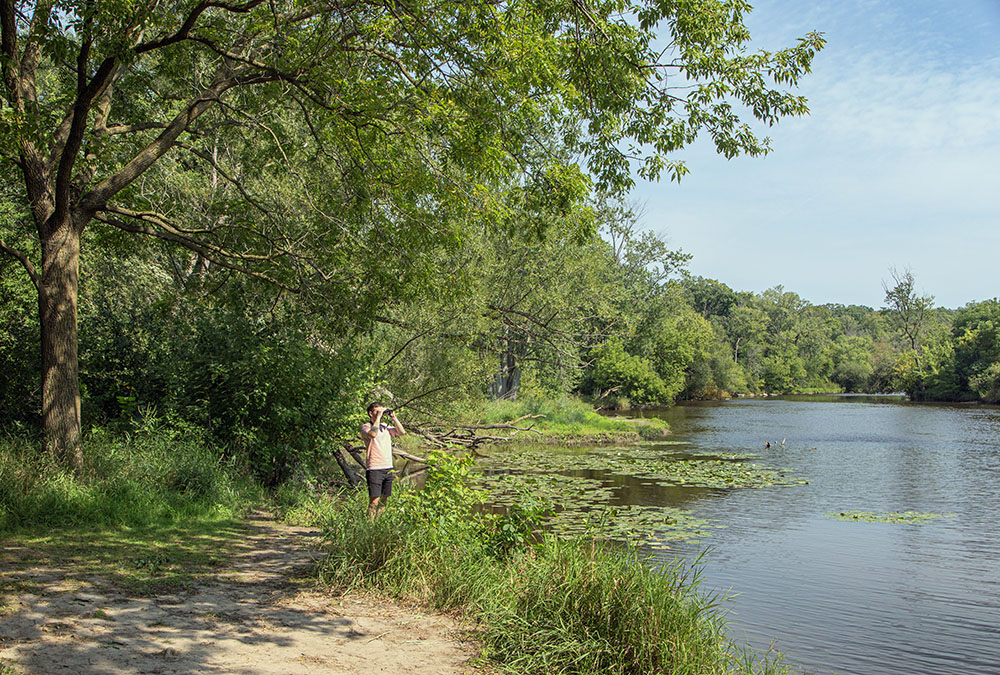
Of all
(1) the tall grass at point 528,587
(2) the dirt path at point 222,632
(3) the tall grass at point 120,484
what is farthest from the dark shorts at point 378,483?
(3) the tall grass at point 120,484

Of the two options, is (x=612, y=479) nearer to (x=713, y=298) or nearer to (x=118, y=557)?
(x=118, y=557)

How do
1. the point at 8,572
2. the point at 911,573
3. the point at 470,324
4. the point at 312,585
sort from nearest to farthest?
the point at 8,572, the point at 312,585, the point at 911,573, the point at 470,324

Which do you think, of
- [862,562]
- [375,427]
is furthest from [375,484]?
[862,562]

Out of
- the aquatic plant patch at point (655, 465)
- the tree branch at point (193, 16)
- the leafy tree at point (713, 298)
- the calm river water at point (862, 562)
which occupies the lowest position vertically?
the calm river water at point (862, 562)

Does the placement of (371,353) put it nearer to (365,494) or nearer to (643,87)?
(365,494)

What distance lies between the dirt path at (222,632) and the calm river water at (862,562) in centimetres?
446

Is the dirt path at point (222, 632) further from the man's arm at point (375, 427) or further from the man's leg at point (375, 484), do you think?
the man's arm at point (375, 427)

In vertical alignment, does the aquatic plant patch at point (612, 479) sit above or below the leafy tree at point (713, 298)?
below

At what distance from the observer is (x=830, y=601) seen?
1034 cm

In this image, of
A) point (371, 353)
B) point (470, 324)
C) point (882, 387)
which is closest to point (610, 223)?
point (470, 324)

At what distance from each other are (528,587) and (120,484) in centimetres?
611

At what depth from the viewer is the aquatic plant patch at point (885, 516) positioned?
1583 cm

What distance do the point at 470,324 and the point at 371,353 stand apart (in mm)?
5383

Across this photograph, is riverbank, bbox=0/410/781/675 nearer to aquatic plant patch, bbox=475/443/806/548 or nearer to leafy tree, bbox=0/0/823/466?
leafy tree, bbox=0/0/823/466
